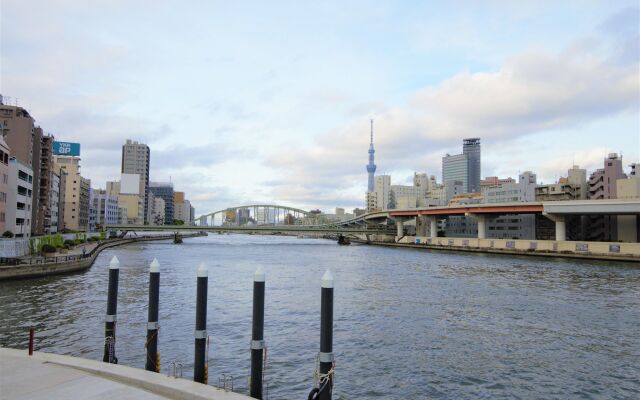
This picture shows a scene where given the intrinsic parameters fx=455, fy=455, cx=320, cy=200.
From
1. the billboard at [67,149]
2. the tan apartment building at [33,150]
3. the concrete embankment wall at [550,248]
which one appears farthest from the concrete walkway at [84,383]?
the billboard at [67,149]

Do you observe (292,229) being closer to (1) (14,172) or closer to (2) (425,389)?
(1) (14,172)

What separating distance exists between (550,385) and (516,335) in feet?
22.2

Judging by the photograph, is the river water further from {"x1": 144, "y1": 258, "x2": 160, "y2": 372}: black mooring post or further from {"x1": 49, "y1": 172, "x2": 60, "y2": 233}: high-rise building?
{"x1": 49, "y1": 172, "x2": 60, "y2": 233}: high-rise building

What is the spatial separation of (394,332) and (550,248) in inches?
2449

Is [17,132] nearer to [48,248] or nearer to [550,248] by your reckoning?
[48,248]

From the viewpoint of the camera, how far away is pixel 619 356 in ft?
58.3

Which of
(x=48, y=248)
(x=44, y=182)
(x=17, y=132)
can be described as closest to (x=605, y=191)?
(x=48, y=248)

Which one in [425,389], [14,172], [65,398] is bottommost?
[425,389]

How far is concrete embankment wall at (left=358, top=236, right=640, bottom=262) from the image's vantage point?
211 feet

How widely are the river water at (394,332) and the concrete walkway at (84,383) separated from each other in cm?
464

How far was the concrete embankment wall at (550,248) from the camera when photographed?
211 feet

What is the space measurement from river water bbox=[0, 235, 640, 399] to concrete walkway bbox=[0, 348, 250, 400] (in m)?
4.64

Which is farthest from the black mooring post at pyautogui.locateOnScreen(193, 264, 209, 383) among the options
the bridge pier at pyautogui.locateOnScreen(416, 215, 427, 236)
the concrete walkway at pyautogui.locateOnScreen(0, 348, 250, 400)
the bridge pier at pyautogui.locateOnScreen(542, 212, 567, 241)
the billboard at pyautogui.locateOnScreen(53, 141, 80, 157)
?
the billboard at pyautogui.locateOnScreen(53, 141, 80, 157)

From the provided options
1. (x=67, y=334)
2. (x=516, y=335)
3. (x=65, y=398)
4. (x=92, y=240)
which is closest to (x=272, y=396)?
(x=65, y=398)
